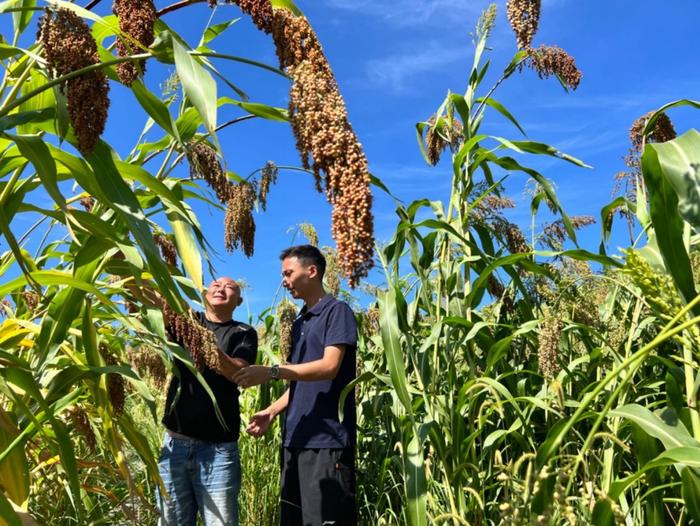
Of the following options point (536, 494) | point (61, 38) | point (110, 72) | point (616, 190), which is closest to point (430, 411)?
point (536, 494)

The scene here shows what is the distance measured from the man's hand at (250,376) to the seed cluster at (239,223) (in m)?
0.54

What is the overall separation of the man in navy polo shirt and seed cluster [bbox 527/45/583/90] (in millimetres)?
1380

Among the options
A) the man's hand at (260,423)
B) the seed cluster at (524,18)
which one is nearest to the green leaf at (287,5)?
the seed cluster at (524,18)

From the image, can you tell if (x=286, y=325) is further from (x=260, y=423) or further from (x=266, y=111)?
(x=266, y=111)

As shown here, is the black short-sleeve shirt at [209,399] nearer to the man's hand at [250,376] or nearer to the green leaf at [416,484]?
the man's hand at [250,376]

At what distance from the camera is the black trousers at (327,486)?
9.53 feet

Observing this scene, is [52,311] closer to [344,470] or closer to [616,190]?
[344,470]

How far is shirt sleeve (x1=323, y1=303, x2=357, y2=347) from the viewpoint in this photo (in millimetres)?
2959

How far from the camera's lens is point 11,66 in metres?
1.65

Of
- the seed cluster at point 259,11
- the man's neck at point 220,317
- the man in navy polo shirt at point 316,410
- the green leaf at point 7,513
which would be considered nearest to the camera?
the seed cluster at point 259,11

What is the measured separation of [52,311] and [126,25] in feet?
2.65

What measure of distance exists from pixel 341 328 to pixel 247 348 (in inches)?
26.2

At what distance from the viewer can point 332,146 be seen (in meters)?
1.17

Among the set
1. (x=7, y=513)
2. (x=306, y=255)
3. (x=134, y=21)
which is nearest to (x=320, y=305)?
(x=306, y=255)
